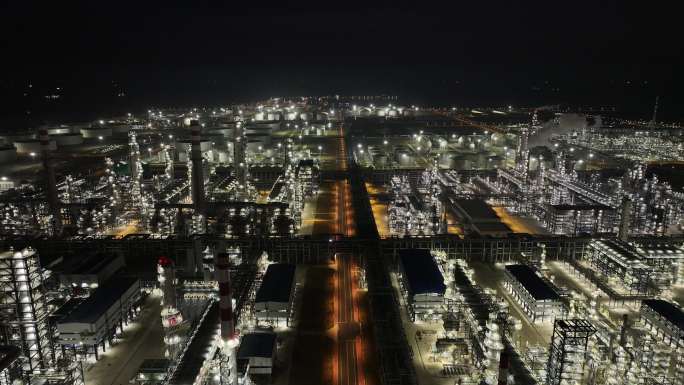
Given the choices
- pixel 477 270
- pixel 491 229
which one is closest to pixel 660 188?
pixel 491 229

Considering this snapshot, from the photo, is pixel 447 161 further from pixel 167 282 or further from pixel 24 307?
pixel 24 307

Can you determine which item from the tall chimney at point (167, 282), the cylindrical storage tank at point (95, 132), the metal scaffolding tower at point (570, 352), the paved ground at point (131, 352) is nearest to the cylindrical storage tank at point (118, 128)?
the cylindrical storage tank at point (95, 132)

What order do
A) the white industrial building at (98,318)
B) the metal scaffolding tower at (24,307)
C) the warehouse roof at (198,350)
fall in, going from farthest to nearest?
the white industrial building at (98,318), the metal scaffolding tower at (24,307), the warehouse roof at (198,350)

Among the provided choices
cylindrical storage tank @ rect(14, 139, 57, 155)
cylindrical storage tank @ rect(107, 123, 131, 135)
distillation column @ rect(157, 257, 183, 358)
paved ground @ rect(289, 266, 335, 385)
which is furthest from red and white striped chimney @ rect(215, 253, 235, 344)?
cylindrical storage tank @ rect(107, 123, 131, 135)

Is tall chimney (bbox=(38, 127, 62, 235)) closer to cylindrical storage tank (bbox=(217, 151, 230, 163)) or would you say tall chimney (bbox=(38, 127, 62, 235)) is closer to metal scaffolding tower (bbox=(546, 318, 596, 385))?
cylindrical storage tank (bbox=(217, 151, 230, 163))

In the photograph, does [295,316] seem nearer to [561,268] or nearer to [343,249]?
[343,249]

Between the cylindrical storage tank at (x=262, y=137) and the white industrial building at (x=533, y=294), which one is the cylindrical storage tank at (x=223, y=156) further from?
the white industrial building at (x=533, y=294)
